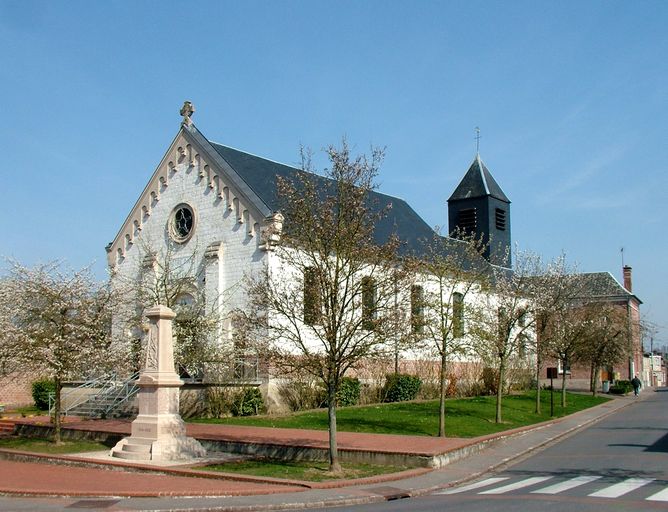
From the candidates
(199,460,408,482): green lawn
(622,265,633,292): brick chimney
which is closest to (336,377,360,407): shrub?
(199,460,408,482): green lawn

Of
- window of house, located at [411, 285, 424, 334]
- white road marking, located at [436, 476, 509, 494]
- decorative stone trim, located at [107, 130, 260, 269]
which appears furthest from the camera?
decorative stone trim, located at [107, 130, 260, 269]

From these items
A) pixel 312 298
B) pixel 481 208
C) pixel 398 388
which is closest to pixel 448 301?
pixel 312 298

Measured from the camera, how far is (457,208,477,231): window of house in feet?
181

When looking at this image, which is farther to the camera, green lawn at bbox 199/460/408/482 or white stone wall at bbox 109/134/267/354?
white stone wall at bbox 109/134/267/354

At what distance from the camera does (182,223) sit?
35094 millimetres

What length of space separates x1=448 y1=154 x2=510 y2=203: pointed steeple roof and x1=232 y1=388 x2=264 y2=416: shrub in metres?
31.4

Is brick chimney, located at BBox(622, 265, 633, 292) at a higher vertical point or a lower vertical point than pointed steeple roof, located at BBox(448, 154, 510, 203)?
lower

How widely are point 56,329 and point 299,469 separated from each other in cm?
954

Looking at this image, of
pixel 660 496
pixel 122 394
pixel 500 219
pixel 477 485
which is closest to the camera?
pixel 660 496

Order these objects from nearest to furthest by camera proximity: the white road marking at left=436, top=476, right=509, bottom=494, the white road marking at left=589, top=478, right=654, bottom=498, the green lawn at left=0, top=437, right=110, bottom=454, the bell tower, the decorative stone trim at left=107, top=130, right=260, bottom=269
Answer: the white road marking at left=589, top=478, right=654, bottom=498 < the white road marking at left=436, top=476, right=509, bottom=494 < the green lawn at left=0, top=437, right=110, bottom=454 < the decorative stone trim at left=107, top=130, right=260, bottom=269 < the bell tower

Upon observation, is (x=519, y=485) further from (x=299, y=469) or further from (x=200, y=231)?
(x=200, y=231)

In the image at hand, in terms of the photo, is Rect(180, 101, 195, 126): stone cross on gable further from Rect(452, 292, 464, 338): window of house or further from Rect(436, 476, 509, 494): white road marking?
Rect(436, 476, 509, 494): white road marking

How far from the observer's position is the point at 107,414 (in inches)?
1139

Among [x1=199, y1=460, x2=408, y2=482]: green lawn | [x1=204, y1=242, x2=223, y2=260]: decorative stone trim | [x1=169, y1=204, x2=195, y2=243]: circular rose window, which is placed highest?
[x1=169, y1=204, x2=195, y2=243]: circular rose window
